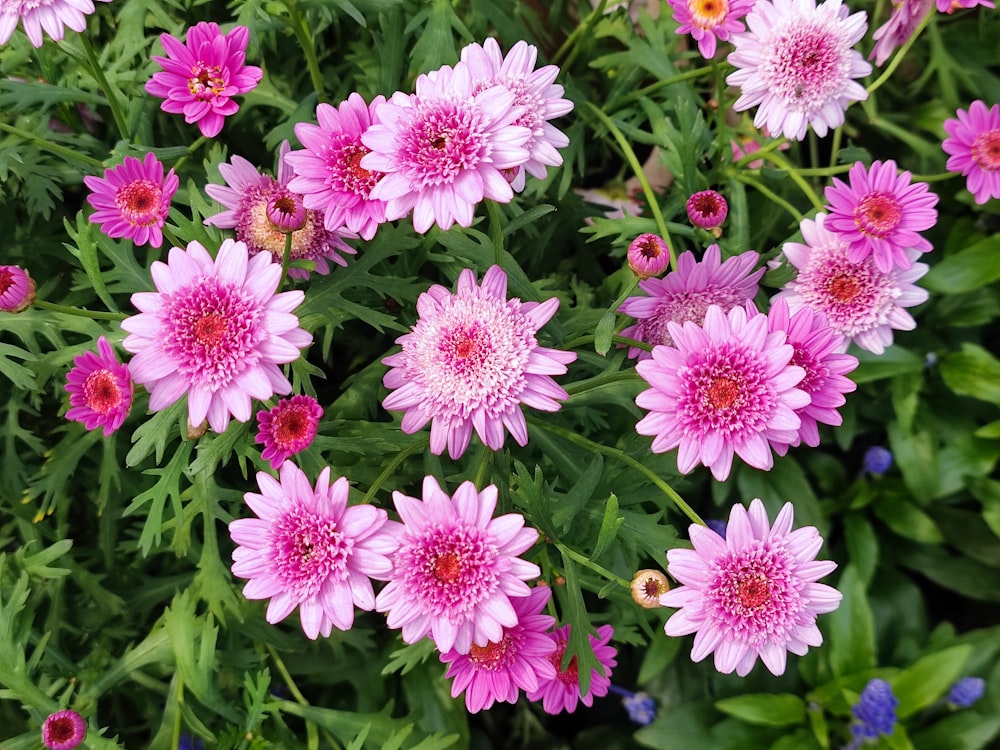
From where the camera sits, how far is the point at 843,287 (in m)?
1.02

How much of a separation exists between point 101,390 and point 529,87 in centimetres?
55

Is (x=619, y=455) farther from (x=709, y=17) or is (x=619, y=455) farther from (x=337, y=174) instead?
(x=709, y=17)

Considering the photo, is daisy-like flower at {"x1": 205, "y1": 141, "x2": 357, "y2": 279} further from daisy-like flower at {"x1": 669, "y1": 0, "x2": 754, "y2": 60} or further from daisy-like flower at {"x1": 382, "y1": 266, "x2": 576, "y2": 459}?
daisy-like flower at {"x1": 669, "y1": 0, "x2": 754, "y2": 60}

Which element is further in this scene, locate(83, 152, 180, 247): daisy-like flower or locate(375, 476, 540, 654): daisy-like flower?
locate(83, 152, 180, 247): daisy-like flower

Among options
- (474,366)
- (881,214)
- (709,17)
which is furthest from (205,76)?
(881,214)

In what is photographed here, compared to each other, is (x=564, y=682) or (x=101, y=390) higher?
(x=101, y=390)

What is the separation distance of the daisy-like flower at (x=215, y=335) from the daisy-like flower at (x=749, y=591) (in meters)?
0.45

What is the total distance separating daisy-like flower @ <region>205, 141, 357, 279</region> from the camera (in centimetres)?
89

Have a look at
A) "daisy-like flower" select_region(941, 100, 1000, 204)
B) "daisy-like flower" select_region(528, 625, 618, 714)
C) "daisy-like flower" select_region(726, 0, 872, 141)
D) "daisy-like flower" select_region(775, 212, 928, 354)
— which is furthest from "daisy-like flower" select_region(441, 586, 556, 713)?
"daisy-like flower" select_region(941, 100, 1000, 204)

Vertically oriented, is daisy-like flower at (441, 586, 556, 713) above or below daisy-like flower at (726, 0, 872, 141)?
below

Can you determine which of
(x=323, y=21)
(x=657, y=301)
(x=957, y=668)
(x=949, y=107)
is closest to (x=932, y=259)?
(x=949, y=107)

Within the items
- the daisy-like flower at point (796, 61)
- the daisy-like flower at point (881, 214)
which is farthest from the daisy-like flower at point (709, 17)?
the daisy-like flower at point (881, 214)

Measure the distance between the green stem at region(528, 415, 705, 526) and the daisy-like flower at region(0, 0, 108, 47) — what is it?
713 mm

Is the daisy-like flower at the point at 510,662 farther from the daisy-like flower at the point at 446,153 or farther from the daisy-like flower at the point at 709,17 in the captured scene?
the daisy-like flower at the point at 709,17
